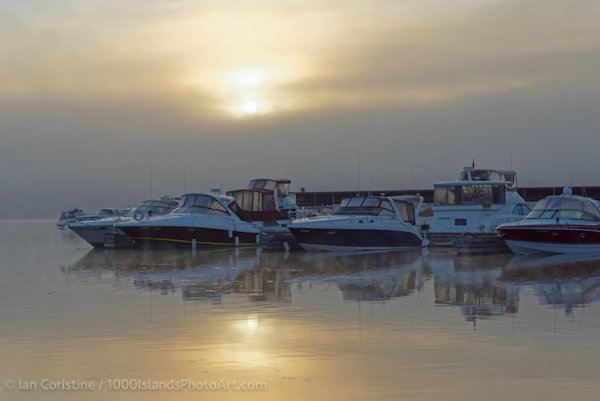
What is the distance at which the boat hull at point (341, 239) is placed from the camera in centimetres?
3606

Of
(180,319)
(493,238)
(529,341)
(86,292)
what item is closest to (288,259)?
(493,238)

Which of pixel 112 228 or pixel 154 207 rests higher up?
pixel 154 207

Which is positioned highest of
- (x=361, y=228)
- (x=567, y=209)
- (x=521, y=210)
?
(x=521, y=210)

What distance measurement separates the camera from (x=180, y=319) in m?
14.9

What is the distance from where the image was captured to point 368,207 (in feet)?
124

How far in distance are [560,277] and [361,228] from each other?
13957mm

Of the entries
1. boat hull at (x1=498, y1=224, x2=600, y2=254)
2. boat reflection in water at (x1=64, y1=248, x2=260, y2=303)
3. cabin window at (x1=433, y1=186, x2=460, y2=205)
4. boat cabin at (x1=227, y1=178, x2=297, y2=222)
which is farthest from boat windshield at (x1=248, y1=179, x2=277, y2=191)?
boat hull at (x1=498, y1=224, x2=600, y2=254)

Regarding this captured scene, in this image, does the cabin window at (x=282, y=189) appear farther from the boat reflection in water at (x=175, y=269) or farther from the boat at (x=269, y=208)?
the boat reflection in water at (x=175, y=269)

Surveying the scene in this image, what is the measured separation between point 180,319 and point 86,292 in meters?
5.91

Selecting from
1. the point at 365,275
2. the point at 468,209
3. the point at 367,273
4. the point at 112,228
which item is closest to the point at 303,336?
the point at 365,275

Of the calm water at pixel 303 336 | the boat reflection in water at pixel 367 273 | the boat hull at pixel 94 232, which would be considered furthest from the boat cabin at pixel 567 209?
the boat hull at pixel 94 232

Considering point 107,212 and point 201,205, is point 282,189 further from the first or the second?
point 107,212

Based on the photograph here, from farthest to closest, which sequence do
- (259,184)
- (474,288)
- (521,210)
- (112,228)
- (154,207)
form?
(259,184), (154,207), (112,228), (521,210), (474,288)

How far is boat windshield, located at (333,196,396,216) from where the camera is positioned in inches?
1478
